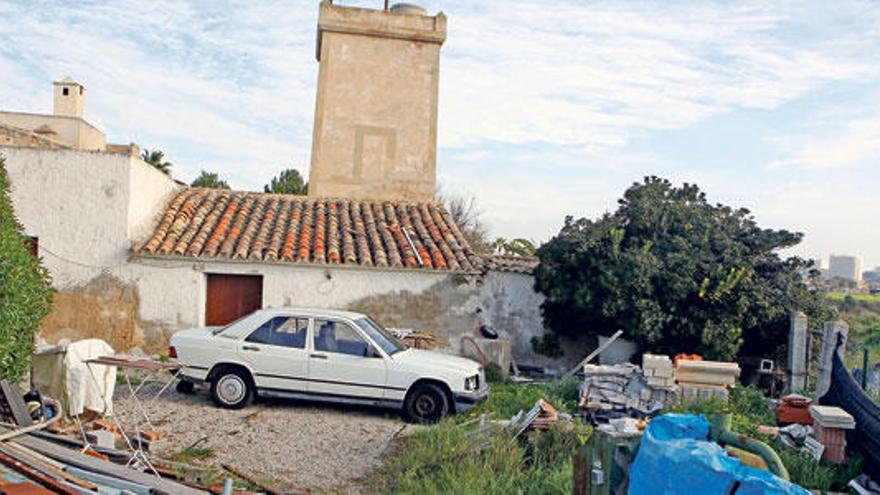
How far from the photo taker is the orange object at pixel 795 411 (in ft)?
31.7

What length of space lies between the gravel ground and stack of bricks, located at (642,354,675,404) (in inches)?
146

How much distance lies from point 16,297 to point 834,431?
30.2 ft

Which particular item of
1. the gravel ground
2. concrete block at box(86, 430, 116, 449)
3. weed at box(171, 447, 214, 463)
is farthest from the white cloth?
weed at box(171, 447, 214, 463)

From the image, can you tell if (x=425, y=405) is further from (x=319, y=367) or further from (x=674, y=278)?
(x=674, y=278)

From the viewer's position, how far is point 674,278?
44.4ft

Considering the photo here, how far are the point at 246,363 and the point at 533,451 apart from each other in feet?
14.3

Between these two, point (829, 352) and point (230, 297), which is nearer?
point (829, 352)

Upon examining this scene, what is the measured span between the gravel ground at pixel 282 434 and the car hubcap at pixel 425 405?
0.30m

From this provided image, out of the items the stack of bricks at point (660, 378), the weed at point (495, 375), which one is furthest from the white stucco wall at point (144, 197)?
the stack of bricks at point (660, 378)

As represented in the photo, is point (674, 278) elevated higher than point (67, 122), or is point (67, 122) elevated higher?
point (67, 122)

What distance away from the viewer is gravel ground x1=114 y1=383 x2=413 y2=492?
8.03 metres

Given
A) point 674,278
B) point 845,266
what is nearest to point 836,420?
point 674,278

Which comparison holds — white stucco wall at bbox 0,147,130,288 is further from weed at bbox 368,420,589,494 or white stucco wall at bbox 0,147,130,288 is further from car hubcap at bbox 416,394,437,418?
weed at bbox 368,420,589,494

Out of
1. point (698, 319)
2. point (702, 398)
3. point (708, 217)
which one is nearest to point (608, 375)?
point (702, 398)
